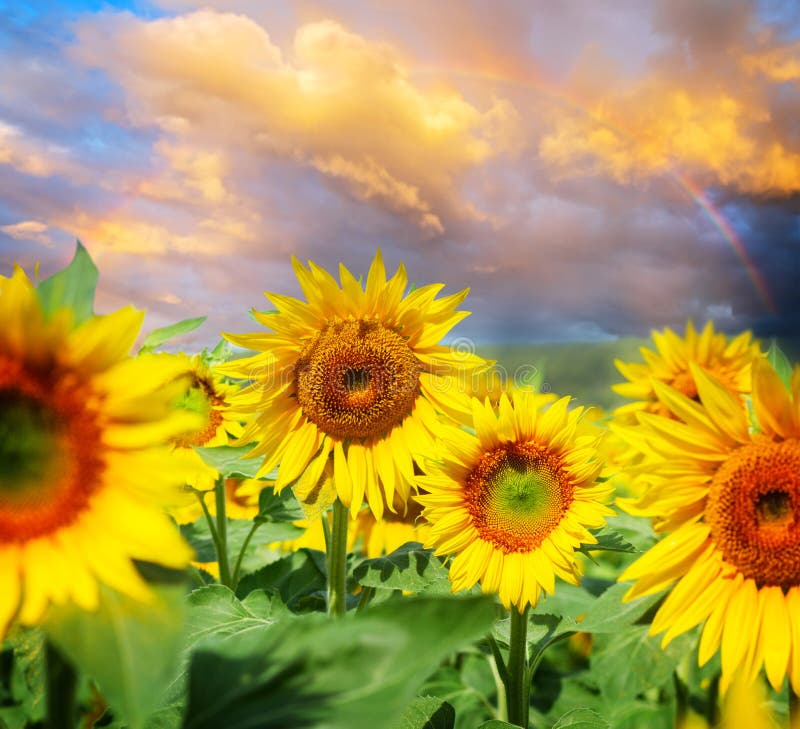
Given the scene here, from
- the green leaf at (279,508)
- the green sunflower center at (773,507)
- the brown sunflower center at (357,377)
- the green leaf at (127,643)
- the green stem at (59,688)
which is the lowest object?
the green leaf at (279,508)

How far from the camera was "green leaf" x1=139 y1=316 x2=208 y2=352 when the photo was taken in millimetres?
2240

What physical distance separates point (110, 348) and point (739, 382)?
10.3 ft

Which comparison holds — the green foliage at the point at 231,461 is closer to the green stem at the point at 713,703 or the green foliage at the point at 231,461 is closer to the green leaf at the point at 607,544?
the green leaf at the point at 607,544

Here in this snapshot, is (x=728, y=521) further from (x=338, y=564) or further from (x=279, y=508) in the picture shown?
(x=279, y=508)

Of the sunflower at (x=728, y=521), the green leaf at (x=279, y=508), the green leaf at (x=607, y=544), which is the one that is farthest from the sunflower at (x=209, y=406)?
the sunflower at (x=728, y=521)

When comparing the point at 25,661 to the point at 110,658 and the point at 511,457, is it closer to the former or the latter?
the point at 110,658

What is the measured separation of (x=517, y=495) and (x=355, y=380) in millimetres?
627

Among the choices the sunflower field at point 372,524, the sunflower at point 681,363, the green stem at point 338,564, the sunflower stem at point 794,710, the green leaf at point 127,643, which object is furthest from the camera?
the sunflower at point 681,363

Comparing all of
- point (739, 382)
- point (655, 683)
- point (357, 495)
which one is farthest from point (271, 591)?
point (739, 382)

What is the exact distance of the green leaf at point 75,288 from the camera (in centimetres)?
84

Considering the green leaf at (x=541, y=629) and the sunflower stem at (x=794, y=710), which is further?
the green leaf at (x=541, y=629)

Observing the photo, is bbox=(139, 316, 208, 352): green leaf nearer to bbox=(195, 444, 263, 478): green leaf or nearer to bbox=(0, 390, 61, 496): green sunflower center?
bbox=(195, 444, 263, 478): green leaf

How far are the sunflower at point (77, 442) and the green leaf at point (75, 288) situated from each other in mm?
14

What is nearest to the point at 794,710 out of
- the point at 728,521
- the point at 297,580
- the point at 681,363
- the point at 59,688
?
the point at 728,521
